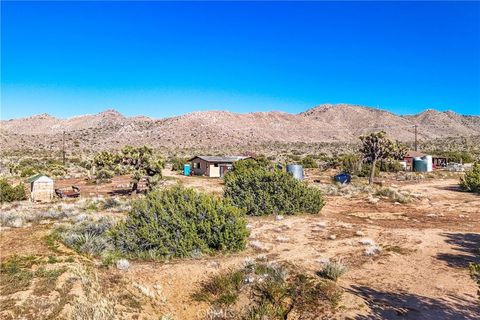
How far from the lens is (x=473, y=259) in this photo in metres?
12.3

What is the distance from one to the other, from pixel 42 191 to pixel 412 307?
961 inches

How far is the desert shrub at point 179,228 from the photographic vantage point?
40.7 ft

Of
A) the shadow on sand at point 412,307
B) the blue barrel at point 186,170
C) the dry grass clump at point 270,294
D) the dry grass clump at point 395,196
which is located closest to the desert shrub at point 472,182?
the dry grass clump at point 395,196

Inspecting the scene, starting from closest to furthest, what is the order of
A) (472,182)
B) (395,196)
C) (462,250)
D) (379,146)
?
(462,250)
(395,196)
(472,182)
(379,146)

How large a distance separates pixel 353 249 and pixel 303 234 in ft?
8.44

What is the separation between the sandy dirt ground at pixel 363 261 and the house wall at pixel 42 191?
13.0 m

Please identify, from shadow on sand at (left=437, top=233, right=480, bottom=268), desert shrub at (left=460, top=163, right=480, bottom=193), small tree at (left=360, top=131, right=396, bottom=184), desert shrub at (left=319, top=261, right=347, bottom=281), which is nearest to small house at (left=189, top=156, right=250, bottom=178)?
small tree at (left=360, top=131, right=396, bottom=184)

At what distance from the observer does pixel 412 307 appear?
8938 millimetres

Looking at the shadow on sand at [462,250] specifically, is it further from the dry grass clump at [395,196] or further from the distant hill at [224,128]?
the distant hill at [224,128]

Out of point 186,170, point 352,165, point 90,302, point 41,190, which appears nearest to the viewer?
point 90,302

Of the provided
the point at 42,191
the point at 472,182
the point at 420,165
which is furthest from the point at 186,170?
the point at 472,182

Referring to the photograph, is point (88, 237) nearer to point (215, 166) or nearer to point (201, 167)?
point (215, 166)

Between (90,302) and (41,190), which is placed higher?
(41,190)

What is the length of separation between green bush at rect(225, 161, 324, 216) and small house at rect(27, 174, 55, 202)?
13226mm
